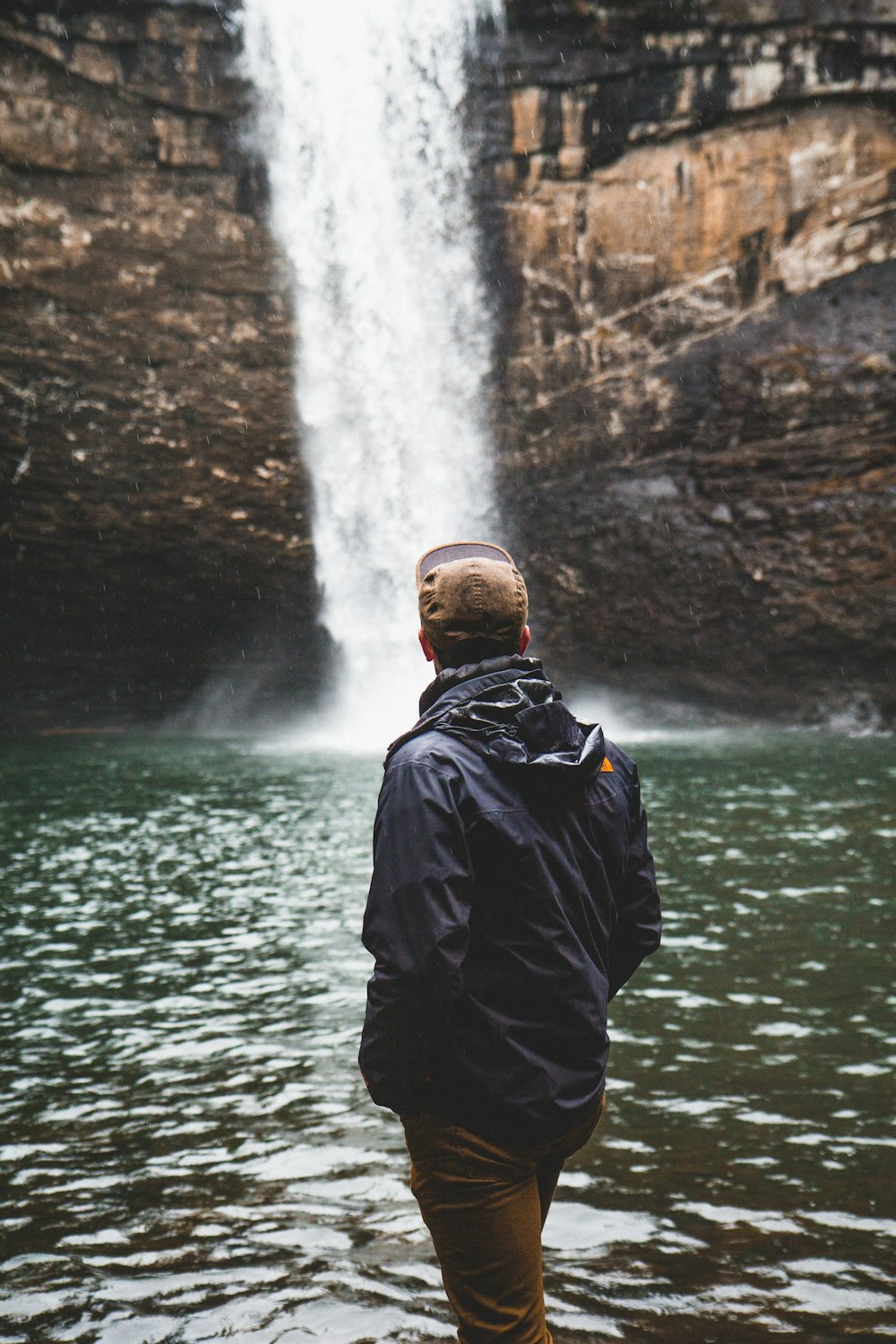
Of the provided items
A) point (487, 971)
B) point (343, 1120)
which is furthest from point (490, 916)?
point (343, 1120)

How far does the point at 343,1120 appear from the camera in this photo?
180 inches

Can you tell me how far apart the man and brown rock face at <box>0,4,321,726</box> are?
19.6 metres

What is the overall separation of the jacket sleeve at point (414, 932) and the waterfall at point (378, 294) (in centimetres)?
1831

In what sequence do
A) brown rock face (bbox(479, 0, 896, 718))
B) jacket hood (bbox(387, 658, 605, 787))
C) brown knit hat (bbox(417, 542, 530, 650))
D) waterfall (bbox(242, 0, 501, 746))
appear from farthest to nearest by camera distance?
waterfall (bbox(242, 0, 501, 746))
brown rock face (bbox(479, 0, 896, 718))
brown knit hat (bbox(417, 542, 530, 650))
jacket hood (bbox(387, 658, 605, 787))

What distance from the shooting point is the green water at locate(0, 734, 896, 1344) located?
3172mm

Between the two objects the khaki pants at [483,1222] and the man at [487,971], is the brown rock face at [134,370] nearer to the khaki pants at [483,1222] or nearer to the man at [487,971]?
the man at [487,971]

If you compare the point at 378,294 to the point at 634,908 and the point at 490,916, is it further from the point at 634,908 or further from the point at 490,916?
the point at 490,916

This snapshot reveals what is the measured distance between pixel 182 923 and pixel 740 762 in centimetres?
989

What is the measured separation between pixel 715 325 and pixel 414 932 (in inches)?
816

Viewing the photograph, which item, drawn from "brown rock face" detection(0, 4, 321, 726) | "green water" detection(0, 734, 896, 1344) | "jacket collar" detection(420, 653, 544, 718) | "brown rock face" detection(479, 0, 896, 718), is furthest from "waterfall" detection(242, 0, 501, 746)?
"jacket collar" detection(420, 653, 544, 718)

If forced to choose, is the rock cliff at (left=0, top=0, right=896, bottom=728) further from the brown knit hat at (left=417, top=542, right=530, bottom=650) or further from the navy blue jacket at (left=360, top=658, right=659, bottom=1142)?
the navy blue jacket at (left=360, top=658, right=659, bottom=1142)

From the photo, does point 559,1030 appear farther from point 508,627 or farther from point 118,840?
point 118,840

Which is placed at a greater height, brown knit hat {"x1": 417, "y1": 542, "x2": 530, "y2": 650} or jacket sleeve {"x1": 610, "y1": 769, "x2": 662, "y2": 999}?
brown knit hat {"x1": 417, "y1": 542, "x2": 530, "y2": 650}

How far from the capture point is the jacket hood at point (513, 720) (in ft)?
6.82
